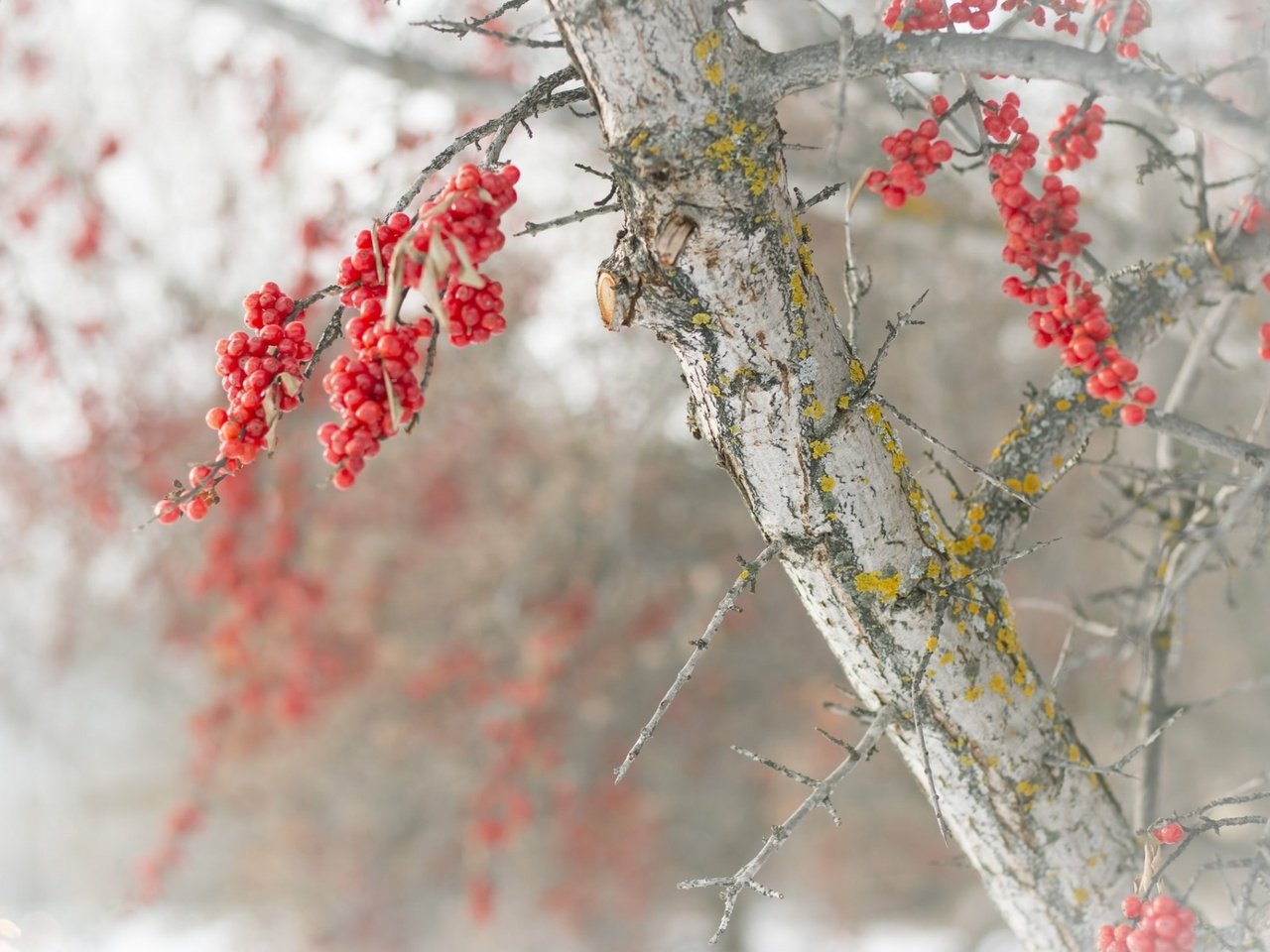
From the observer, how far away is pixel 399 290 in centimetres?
88

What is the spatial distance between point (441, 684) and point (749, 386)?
420 cm

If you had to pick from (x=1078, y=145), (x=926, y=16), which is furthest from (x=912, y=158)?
(x=1078, y=145)

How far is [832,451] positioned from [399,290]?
1.93ft

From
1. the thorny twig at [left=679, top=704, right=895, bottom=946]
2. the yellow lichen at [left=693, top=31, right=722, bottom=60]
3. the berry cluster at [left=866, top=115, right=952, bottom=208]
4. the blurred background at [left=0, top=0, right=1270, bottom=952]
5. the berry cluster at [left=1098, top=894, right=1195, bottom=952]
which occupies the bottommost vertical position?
the berry cluster at [left=1098, top=894, right=1195, bottom=952]

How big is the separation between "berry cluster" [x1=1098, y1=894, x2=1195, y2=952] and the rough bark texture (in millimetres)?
219

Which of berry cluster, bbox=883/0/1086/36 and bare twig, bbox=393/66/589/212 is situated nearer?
bare twig, bbox=393/66/589/212

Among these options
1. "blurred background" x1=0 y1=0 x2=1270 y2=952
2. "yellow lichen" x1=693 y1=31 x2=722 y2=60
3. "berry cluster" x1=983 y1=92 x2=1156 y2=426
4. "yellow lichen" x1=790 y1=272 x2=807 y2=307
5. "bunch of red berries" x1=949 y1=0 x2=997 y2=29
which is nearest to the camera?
"yellow lichen" x1=693 y1=31 x2=722 y2=60

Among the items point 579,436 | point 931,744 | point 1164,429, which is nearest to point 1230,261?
point 1164,429

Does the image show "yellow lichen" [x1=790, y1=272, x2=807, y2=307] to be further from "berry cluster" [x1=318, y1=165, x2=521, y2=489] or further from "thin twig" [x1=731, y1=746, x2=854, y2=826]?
"thin twig" [x1=731, y1=746, x2=854, y2=826]

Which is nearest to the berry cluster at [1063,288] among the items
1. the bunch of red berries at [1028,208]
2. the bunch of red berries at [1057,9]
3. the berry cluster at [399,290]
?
the bunch of red berries at [1028,208]

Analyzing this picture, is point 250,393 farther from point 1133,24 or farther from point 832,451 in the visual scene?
point 1133,24

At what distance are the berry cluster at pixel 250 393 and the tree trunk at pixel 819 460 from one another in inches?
14.4

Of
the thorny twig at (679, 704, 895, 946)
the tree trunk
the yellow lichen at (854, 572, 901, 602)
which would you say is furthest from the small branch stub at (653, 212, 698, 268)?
the thorny twig at (679, 704, 895, 946)

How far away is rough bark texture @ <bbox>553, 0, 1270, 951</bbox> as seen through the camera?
3.32ft
